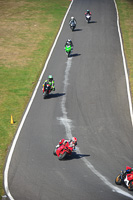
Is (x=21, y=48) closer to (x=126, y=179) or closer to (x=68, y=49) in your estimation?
(x=68, y=49)

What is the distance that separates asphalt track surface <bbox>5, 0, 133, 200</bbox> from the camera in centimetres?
1880

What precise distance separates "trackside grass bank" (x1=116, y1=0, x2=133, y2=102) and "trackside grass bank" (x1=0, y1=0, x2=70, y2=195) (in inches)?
432

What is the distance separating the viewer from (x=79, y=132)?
Answer: 84.5ft

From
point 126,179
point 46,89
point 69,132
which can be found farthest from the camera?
point 46,89

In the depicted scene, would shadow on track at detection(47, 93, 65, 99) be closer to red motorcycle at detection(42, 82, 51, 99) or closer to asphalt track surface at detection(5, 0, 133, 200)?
asphalt track surface at detection(5, 0, 133, 200)

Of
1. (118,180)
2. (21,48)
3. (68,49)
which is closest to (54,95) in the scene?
(68,49)

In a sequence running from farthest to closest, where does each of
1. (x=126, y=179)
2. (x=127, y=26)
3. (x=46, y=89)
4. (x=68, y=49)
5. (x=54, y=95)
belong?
1. (x=127, y=26)
2. (x=68, y=49)
3. (x=54, y=95)
4. (x=46, y=89)
5. (x=126, y=179)

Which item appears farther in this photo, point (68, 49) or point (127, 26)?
point (127, 26)

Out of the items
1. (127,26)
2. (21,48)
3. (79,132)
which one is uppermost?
(79,132)

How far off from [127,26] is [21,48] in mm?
19830

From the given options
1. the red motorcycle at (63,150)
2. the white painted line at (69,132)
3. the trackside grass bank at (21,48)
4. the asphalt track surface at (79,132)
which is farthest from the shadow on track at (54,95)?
the red motorcycle at (63,150)

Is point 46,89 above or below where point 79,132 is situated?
above

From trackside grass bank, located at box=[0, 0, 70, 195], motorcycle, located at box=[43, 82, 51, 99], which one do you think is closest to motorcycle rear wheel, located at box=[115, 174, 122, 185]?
trackside grass bank, located at box=[0, 0, 70, 195]

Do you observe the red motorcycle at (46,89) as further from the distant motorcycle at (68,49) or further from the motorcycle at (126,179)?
the motorcycle at (126,179)
